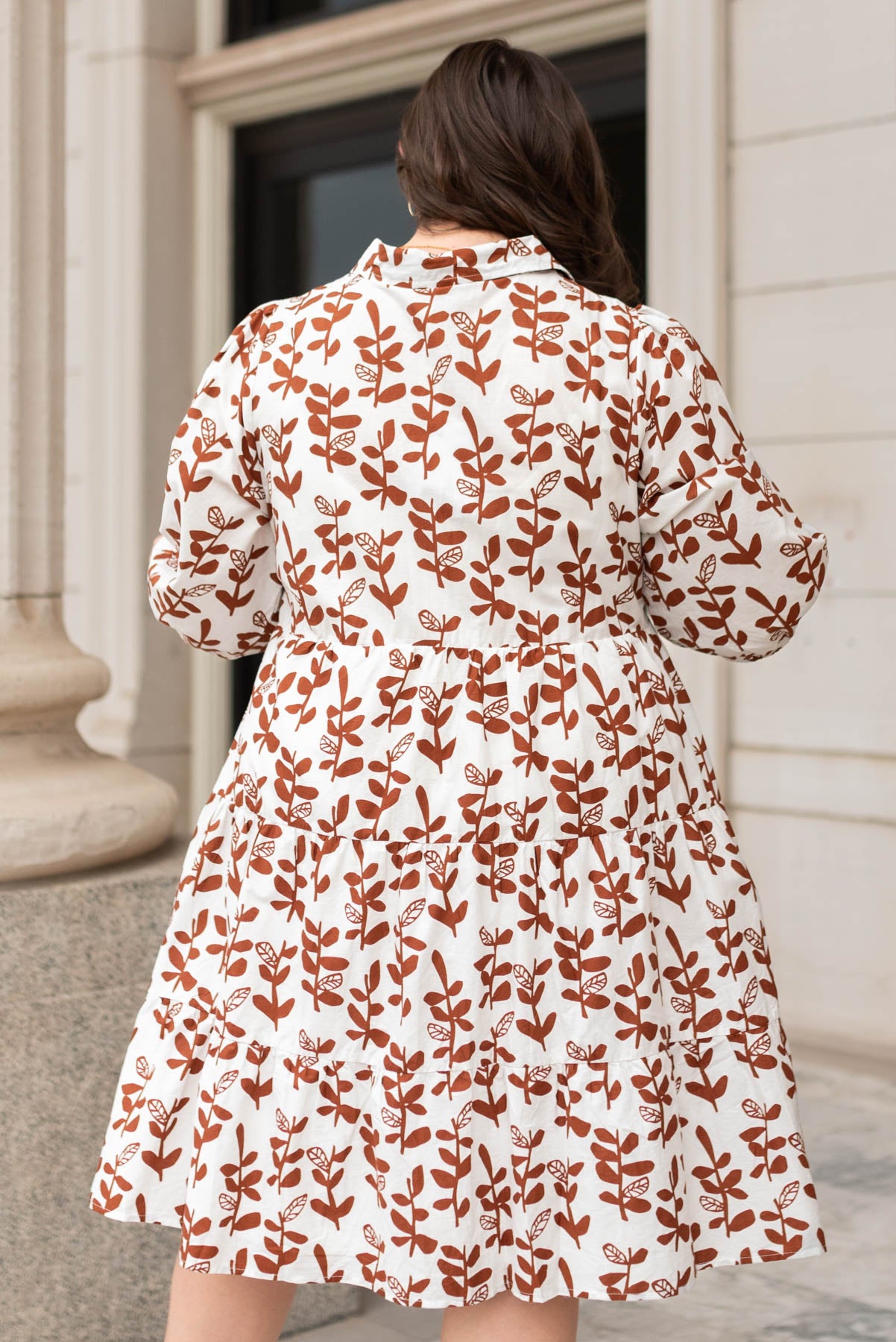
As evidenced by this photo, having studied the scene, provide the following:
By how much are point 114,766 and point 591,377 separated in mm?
1256

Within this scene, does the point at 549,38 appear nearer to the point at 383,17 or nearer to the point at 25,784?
the point at 383,17

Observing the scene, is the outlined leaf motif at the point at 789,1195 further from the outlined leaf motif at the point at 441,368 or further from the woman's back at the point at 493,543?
the outlined leaf motif at the point at 441,368

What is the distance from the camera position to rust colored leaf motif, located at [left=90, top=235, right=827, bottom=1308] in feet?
4.45

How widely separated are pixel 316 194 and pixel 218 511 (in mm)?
3866

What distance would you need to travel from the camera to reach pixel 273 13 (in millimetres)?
5098

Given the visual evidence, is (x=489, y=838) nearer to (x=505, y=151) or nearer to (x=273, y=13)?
(x=505, y=151)

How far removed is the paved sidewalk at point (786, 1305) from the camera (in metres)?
2.29

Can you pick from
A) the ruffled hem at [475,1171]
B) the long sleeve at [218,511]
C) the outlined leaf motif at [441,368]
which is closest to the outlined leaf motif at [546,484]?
the outlined leaf motif at [441,368]

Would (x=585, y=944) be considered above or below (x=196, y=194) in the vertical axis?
below

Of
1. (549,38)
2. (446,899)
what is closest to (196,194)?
(549,38)

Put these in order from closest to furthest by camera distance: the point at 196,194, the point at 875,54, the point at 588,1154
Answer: the point at 588,1154
the point at 875,54
the point at 196,194

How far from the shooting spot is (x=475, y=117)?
55.3 inches

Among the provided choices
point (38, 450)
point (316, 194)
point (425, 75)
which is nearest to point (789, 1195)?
point (38, 450)

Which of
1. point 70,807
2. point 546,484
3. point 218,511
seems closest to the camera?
point 546,484
